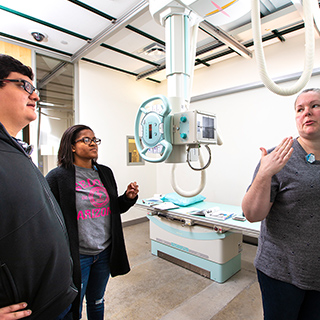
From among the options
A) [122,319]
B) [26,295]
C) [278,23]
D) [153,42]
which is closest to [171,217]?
[122,319]

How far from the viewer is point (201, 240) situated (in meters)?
2.34

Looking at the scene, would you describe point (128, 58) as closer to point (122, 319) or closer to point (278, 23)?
point (278, 23)

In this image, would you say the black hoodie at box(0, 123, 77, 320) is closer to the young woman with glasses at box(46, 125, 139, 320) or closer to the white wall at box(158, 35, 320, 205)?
the young woman with glasses at box(46, 125, 139, 320)

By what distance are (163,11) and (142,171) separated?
330cm

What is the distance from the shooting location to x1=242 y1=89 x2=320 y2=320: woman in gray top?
887 millimetres

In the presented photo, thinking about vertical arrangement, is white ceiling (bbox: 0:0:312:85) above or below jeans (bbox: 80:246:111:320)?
above

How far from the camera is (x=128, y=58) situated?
337 centimetres

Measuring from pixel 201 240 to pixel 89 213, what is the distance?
4.78 feet

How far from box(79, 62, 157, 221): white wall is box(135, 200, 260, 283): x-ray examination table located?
1.39m

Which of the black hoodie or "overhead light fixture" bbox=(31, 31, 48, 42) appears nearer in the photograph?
the black hoodie

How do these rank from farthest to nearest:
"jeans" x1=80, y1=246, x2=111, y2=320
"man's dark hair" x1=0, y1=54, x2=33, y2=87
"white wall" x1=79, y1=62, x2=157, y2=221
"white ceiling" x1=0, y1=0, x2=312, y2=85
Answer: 1. "white wall" x1=79, y1=62, x2=157, y2=221
2. "white ceiling" x1=0, y1=0, x2=312, y2=85
3. "jeans" x1=80, y1=246, x2=111, y2=320
4. "man's dark hair" x1=0, y1=54, x2=33, y2=87

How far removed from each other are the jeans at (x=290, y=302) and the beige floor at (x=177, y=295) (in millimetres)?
1035

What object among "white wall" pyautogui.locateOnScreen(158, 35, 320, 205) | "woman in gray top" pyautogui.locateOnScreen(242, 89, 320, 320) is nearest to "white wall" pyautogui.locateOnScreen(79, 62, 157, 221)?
"white wall" pyautogui.locateOnScreen(158, 35, 320, 205)

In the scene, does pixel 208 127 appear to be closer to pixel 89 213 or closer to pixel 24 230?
pixel 89 213
